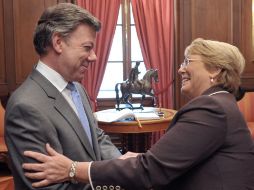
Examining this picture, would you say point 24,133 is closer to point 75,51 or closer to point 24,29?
point 75,51

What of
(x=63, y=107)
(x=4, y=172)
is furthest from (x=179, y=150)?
(x=4, y=172)

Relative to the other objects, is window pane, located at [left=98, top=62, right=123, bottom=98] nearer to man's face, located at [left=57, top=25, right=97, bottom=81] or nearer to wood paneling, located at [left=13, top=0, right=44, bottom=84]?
wood paneling, located at [left=13, top=0, right=44, bottom=84]

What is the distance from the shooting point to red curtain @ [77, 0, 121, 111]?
454cm

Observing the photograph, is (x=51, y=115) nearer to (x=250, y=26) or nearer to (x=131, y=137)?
(x=131, y=137)

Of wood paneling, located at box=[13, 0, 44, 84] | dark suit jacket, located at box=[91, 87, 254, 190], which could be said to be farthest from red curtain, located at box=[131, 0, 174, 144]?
dark suit jacket, located at box=[91, 87, 254, 190]

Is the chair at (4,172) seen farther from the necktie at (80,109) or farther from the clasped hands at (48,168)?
the clasped hands at (48,168)

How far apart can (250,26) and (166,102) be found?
57.4 inches

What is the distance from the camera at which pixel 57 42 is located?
4.69 ft

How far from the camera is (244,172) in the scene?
133 centimetres

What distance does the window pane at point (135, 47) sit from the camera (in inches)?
189

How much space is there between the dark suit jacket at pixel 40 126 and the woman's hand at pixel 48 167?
2cm

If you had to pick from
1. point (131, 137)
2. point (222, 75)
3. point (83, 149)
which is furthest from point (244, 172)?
point (131, 137)

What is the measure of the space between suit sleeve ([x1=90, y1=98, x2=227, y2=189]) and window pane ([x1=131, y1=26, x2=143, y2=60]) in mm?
3555

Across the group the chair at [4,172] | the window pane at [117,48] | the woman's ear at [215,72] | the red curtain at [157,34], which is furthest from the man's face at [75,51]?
the window pane at [117,48]
